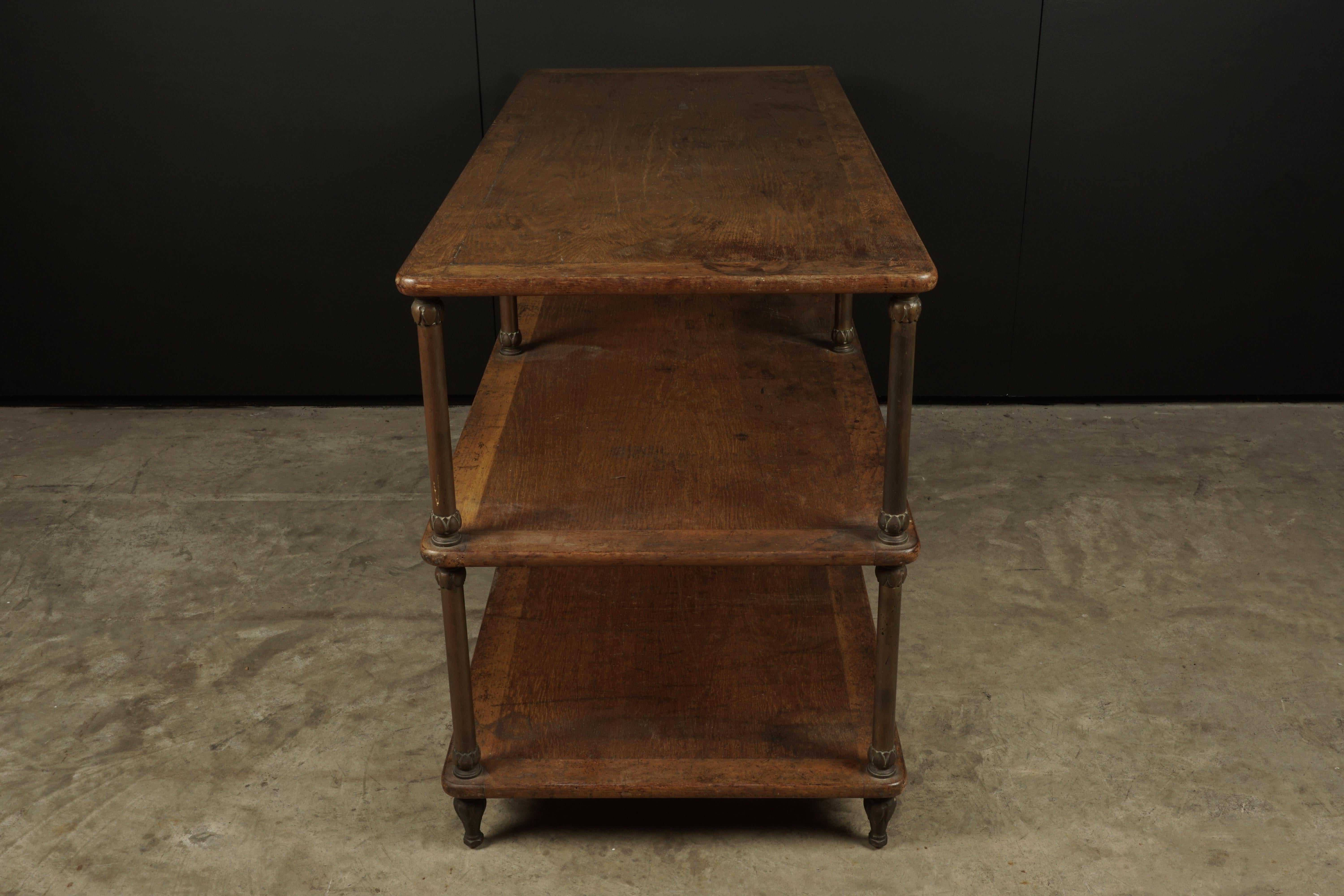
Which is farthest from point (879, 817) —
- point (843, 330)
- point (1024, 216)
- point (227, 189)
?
point (227, 189)

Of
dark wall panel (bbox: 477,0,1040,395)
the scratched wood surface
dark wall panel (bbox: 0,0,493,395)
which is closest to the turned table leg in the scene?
the scratched wood surface

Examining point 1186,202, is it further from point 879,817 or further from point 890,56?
point 879,817

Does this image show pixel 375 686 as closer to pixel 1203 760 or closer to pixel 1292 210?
pixel 1203 760

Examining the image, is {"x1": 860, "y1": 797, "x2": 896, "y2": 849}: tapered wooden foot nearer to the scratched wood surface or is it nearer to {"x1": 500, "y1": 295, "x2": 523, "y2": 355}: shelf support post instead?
the scratched wood surface

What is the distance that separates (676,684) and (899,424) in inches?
28.2

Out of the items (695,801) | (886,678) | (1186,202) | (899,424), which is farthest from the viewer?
(1186,202)

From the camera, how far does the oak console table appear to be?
1773mm

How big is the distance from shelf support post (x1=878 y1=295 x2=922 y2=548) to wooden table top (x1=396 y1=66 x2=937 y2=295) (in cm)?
4

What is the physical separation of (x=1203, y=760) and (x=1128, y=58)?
1.87m

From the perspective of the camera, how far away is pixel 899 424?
172cm

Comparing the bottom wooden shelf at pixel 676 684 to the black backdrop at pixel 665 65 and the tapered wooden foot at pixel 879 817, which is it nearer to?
the tapered wooden foot at pixel 879 817

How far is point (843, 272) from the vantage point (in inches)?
66.1

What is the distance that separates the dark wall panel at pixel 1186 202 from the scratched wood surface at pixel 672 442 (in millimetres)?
1097

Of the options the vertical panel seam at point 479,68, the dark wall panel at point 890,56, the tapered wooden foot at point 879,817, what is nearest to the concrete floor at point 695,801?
the tapered wooden foot at point 879,817
